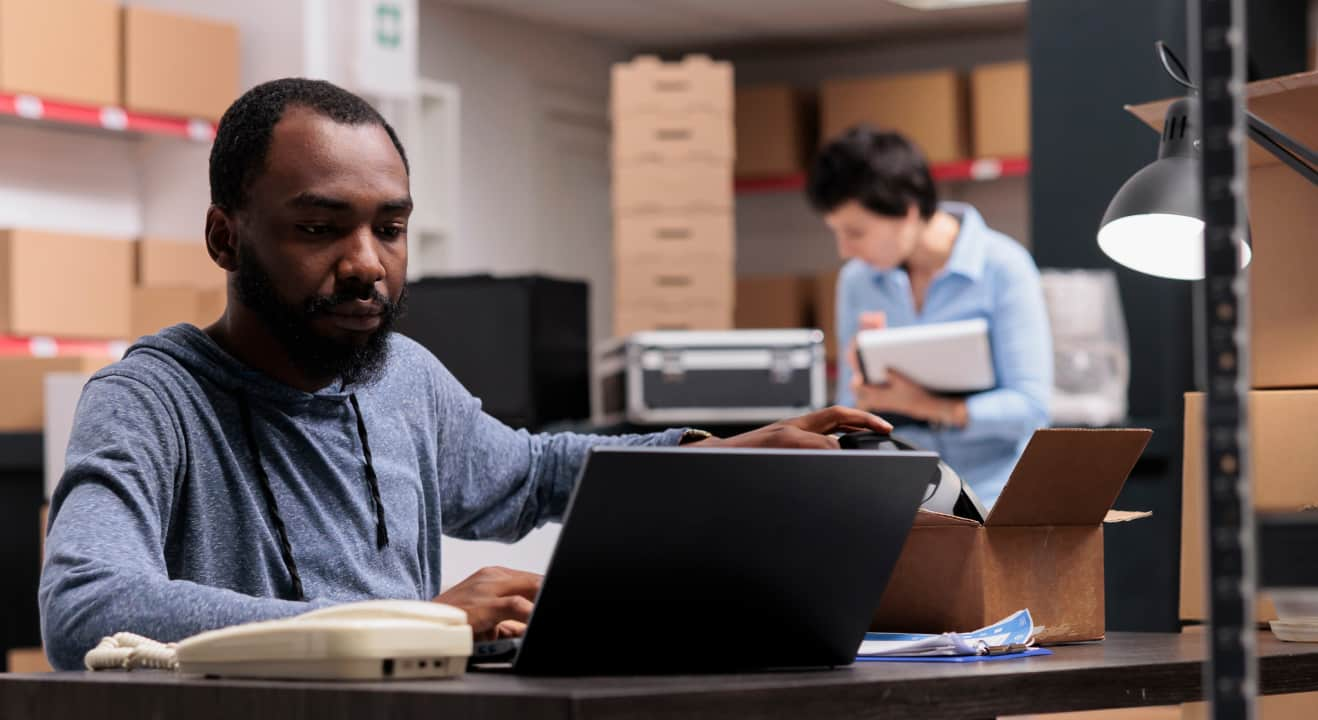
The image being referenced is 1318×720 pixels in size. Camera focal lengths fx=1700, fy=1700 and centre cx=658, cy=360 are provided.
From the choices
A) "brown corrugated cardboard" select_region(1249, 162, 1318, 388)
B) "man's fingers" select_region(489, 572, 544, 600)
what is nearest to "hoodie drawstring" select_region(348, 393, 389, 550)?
"man's fingers" select_region(489, 572, 544, 600)

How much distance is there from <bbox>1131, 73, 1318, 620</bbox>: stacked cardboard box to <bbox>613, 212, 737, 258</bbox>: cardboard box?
11.9ft

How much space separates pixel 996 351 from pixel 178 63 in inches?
99.1

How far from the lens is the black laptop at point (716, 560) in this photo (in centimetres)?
96

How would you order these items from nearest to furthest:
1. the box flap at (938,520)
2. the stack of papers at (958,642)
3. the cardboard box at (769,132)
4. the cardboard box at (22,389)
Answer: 1. the stack of papers at (958,642)
2. the box flap at (938,520)
3. the cardboard box at (22,389)
4. the cardboard box at (769,132)

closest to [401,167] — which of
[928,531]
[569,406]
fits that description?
[928,531]

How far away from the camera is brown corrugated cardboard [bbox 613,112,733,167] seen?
213 inches

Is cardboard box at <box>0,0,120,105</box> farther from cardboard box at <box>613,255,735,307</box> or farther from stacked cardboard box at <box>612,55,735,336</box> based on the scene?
cardboard box at <box>613,255,735,307</box>

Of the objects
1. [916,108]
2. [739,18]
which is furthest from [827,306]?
[739,18]

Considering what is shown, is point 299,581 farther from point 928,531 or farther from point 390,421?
point 928,531

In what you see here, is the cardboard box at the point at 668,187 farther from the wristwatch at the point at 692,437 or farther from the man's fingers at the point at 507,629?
the man's fingers at the point at 507,629

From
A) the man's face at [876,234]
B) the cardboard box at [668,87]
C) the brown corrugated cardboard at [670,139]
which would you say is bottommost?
the man's face at [876,234]

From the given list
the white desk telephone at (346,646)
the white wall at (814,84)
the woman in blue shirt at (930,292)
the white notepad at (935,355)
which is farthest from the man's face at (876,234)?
the white wall at (814,84)

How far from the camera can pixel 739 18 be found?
23.9ft

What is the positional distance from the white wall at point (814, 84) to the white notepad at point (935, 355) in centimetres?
443
